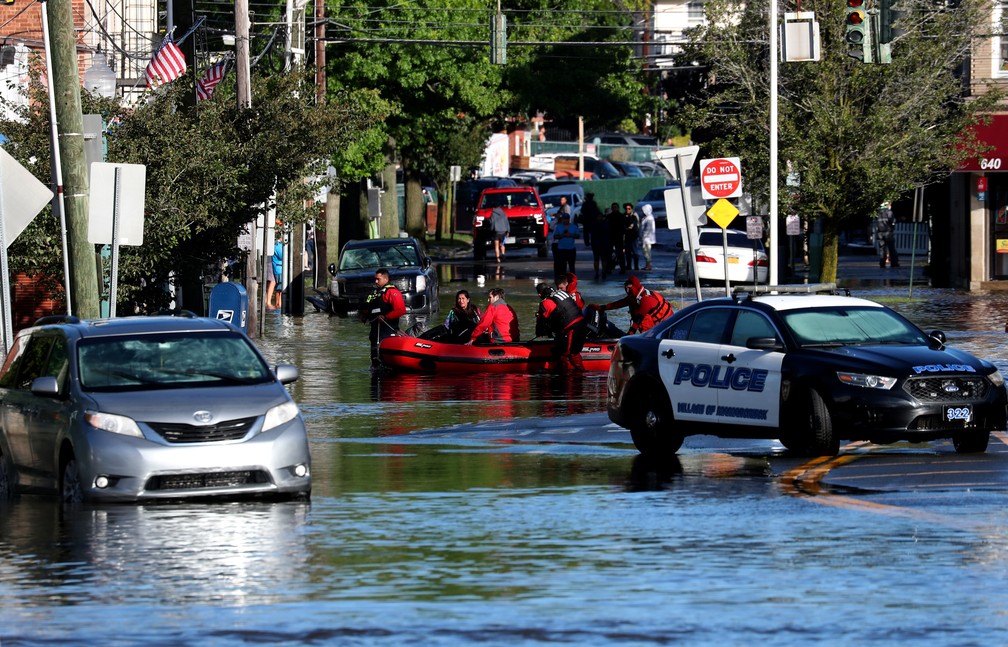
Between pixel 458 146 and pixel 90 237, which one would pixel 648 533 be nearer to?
pixel 90 237

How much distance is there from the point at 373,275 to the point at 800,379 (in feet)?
83.6

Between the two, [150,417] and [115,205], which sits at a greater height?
[115,205]

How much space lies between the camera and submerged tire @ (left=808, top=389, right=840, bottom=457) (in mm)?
16156

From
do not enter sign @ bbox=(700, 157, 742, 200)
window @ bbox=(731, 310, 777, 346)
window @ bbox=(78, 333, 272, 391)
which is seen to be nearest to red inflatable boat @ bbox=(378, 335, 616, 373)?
do not enter sign @ bbox=(700, 157, 742, 200)

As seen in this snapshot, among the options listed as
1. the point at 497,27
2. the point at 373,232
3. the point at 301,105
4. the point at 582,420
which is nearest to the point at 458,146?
Answer: the point at 373,232

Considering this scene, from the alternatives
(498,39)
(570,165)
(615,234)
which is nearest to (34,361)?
(498,39)

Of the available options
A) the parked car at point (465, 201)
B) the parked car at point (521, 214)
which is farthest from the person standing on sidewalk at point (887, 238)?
the parked car at point (465, 201)

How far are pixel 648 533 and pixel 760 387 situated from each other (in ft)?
15.5

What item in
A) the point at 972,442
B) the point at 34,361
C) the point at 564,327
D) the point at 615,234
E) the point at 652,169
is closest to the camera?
the point at 34,361

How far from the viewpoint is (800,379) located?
1631cm

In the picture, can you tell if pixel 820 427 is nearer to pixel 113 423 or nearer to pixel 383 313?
pixel 113 423

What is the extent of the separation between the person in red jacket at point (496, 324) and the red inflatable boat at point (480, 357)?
0.22 m

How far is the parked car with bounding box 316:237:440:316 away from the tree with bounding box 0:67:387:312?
7235 mm

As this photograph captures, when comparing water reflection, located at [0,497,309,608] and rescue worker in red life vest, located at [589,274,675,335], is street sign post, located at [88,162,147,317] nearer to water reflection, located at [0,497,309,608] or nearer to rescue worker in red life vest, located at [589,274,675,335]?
water reflection, located at [0,497,309,608]
